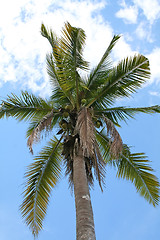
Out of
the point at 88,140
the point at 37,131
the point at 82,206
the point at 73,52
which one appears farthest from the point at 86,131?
the point at 73,52

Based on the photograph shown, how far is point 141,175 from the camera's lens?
31.9 feet

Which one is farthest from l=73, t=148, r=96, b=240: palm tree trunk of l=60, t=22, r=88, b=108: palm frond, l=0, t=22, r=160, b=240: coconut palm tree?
l=60, t=22, r=88, b=108: palm frond

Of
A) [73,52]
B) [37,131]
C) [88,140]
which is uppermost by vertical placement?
[73,52]

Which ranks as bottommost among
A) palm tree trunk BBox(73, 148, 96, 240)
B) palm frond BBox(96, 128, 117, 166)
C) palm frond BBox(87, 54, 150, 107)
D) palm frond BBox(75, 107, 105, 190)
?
palm tree trunk BBox(73, 148, 96, 240)

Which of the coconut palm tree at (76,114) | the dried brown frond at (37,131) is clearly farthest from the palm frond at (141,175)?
the dried brown frond at (37,131)

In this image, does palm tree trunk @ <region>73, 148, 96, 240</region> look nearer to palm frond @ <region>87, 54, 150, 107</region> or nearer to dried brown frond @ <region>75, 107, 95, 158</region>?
dried brown frond @ <region>75, 107, 95, 158</region>

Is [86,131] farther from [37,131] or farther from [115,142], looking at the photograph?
[37,131]

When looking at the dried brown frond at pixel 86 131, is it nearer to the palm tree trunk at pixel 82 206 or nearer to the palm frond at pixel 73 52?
the palm tree trunk at pixel 82 206

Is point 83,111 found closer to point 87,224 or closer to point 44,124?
point 44,124

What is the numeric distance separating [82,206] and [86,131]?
176cm

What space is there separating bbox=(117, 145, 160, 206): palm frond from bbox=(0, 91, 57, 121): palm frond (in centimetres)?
262

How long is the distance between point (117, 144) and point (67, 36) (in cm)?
329

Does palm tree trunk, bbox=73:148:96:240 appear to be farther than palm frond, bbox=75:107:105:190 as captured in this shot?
No

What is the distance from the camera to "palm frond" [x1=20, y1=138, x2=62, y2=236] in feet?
30.0
